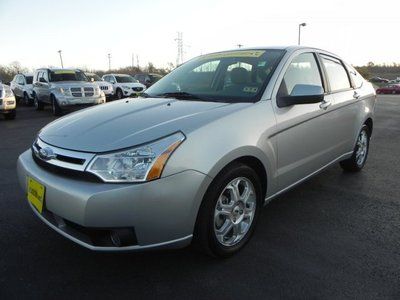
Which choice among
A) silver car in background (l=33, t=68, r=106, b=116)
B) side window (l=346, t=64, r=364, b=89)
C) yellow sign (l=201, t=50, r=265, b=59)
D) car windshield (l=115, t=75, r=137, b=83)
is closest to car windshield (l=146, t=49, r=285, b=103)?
yellow sign (l=201, t=50, r=265, b=59)

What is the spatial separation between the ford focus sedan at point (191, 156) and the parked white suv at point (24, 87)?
15430 millimetres

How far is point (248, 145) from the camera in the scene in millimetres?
2865

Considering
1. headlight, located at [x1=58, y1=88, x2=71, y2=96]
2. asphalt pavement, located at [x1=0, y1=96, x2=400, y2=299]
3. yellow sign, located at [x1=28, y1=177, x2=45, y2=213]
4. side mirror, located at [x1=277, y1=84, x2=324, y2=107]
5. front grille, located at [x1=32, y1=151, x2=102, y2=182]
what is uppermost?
side mirror, located at [x1=277, y1=84, x2=324, y2=107]

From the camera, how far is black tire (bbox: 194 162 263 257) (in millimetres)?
2631

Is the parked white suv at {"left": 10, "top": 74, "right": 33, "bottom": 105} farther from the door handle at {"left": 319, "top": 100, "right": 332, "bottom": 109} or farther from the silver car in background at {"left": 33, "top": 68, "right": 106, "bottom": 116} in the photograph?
the door handle at {"left": 319, "top": 100, "right": 332, "bottom": 109}

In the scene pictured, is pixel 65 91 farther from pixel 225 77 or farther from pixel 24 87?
pixel 225 77

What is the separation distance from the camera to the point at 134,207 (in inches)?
92.7

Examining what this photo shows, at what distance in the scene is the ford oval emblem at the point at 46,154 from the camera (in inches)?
107

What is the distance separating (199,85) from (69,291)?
7.13ft

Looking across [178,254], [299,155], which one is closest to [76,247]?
[178,254]

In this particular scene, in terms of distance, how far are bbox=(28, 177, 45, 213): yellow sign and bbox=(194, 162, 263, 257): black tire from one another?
3.62 feet

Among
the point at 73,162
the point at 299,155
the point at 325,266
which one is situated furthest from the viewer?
the point at 299,155

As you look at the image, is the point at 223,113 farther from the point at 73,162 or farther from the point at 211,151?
the point at 73,162

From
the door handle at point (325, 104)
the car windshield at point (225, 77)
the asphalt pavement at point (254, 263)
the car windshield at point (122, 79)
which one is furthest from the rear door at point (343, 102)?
the car windshield at point (122, 79)
